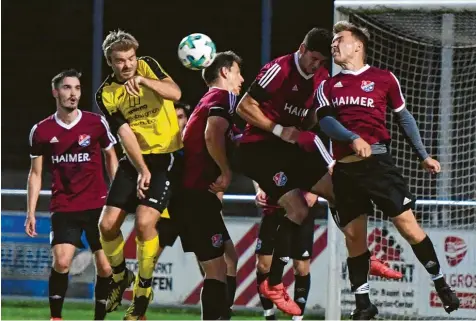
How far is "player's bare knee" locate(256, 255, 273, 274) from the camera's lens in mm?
8094

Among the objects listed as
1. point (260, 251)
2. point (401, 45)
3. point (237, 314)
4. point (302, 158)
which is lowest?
point (237, 314)

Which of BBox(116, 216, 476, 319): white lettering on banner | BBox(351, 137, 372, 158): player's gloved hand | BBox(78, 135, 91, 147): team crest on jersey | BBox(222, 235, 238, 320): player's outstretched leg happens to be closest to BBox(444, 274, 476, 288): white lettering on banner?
BBox(116, 216, 476, 319): white lettering on banner

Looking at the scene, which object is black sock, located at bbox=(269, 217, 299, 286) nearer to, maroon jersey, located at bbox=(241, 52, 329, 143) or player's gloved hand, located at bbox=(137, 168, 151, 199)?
maroon jersey, located at bbox=(241, 52, 329, 143)

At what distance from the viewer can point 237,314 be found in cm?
972

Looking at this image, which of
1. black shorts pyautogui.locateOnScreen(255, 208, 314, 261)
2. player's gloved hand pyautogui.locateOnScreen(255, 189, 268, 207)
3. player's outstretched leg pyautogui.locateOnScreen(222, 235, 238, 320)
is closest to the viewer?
player's outstretched leg pyautogui.locateOnScreen(222, 235, 238, 320)

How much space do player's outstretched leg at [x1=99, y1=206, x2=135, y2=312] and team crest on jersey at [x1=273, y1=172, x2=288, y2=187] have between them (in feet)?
3.49

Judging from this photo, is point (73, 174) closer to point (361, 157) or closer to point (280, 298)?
point (280, 298)

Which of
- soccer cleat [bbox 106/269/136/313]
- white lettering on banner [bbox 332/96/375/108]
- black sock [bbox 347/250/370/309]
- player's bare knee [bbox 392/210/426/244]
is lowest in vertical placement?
soccer cleat [bbox 106/269/136/313]

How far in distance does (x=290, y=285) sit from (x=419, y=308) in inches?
41.8

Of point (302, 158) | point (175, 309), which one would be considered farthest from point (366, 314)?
point (175, 309)

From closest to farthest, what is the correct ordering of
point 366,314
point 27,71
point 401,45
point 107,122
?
point 366,314 < point 107,122 < point 401,45 < point 27,71

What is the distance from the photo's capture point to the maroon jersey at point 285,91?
6910 millimetres

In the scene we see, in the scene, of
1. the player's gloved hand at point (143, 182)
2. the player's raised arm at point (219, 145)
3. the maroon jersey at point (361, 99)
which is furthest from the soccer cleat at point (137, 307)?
the maroon jersey at point (361, 99)

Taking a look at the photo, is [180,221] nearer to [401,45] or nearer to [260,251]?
[260,251]
